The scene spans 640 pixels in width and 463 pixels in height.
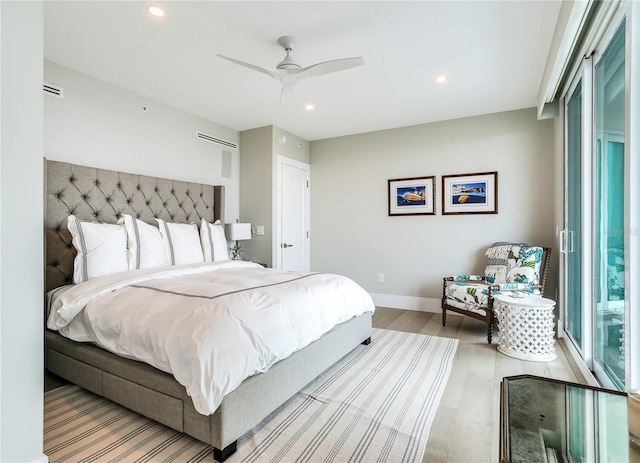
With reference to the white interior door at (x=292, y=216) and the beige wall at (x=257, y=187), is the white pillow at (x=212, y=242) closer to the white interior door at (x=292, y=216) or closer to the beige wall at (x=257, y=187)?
the beige wall at (x=257, y=187)

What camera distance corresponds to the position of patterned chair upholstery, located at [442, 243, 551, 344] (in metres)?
3.19

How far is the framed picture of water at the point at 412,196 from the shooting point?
14.2 feet

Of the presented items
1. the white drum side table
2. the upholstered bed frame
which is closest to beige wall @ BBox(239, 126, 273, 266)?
the upholstered bed frame

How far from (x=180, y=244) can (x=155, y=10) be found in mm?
1917

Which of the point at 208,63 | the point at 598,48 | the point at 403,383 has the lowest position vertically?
the point at 403,383

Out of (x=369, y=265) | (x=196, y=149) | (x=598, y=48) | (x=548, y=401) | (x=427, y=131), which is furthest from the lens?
(x=369, y=265)

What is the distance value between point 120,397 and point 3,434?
637 millimetres

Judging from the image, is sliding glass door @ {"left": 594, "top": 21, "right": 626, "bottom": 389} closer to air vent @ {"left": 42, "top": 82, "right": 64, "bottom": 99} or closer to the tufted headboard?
the tufted headboard

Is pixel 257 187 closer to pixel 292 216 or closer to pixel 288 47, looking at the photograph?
pixel 292 216

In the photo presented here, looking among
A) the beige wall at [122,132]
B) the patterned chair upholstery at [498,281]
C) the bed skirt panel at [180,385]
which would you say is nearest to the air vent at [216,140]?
the beige wall at [122,132]

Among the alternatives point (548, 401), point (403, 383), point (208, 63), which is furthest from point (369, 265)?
point (548, 401)

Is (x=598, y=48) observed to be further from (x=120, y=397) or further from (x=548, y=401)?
(x=120, y=397)

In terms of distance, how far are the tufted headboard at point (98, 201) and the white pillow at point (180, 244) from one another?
32 cm

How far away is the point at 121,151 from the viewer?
10.5ft
